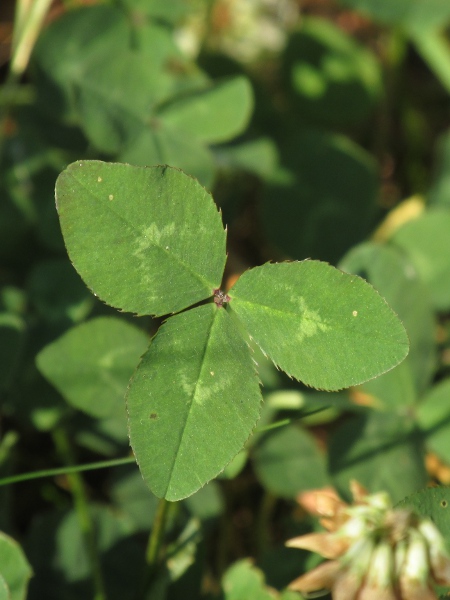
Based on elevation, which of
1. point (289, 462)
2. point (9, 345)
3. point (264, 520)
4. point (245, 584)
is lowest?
point (264, 520)

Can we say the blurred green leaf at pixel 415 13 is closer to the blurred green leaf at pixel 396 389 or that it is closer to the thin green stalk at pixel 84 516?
the blurred green leaf at pixel 396 389

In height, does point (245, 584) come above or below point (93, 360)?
below

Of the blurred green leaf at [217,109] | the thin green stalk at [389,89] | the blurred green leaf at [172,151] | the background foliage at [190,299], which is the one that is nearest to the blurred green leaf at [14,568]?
the background foliage at [190,299]

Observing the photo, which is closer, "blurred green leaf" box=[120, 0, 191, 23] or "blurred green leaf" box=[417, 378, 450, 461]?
"blurred green leaf" box=[417, 378, 450, 461]

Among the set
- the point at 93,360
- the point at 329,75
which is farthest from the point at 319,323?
the point at 329,75

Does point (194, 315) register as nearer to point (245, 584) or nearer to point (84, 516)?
point (245, 584)

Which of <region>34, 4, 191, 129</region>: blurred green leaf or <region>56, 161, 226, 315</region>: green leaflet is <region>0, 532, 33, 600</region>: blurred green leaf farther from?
<region>34, 4, 191, 129</region>: blurred green leaf

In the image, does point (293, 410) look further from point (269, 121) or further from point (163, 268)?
point (269, 121)

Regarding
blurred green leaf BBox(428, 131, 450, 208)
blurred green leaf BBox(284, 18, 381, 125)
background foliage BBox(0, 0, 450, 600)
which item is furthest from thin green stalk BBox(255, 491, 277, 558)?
blurred green leaf BBox(284, 18, 381, 125)
